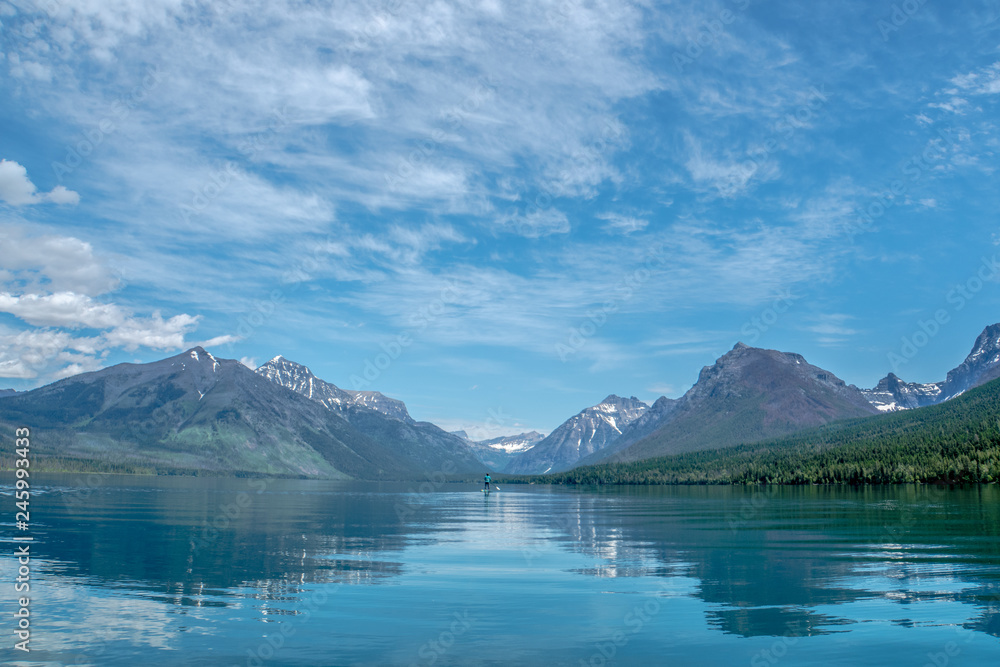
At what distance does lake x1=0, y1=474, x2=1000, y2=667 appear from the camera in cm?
2614

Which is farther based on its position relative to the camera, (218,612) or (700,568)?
(700,568)

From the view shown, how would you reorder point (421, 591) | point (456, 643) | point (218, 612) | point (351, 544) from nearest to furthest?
point (456, 643)
point (218, 612)
point (421, 591)
point (351, 544)

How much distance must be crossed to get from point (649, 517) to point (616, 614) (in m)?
71.0

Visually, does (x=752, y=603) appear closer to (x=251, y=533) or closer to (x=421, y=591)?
(x=421, y=591)

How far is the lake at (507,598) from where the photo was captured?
26141mm

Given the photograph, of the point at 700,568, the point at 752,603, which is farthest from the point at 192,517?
the point at 752,603

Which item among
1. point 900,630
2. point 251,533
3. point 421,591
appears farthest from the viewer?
point 251,533

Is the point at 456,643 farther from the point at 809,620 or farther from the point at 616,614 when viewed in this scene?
the point at 809,620

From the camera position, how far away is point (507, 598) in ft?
121

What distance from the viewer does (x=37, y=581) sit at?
3912 cm

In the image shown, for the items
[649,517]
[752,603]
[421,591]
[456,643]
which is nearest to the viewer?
[456,643]

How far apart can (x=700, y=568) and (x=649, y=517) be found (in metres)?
55.9

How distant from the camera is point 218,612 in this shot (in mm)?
32125

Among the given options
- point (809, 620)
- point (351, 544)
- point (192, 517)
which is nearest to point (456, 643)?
point (809, 620)
